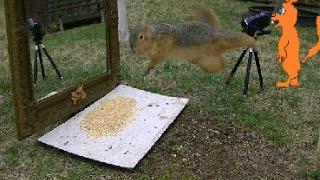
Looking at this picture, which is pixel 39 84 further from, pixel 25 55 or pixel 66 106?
pixel 25 55

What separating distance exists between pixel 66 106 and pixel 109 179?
2.79 ft

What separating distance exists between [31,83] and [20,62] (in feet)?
0.73

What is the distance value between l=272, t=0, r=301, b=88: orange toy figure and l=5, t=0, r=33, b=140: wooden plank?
2.07 m

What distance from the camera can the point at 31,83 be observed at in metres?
3.49

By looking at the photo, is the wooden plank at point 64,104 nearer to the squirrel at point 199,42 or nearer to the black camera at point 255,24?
the black camera at point 255,24

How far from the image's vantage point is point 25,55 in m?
3.33

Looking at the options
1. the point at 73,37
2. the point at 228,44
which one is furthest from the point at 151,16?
the point at 228,44

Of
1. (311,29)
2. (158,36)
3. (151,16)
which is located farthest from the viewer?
(151,16)

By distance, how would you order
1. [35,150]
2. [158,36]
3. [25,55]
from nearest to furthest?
[158,36], [25,55], [35,150]

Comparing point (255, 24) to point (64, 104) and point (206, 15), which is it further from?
point (64, 104)

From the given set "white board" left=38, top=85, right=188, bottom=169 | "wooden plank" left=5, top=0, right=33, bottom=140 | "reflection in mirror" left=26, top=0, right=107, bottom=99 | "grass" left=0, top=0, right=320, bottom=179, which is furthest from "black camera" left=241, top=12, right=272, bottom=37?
"wooden plank" left=5, top=0, right=33, bottom=140

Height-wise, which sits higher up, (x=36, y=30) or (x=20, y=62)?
(x=36, y=30)

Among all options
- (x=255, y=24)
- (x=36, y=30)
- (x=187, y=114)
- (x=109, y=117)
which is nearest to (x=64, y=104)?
(x=109, y=117)

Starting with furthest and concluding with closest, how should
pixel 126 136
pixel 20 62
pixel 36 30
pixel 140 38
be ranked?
pixel 126 136
pixel 36 30
pixel 20 62
pixel 140 38
